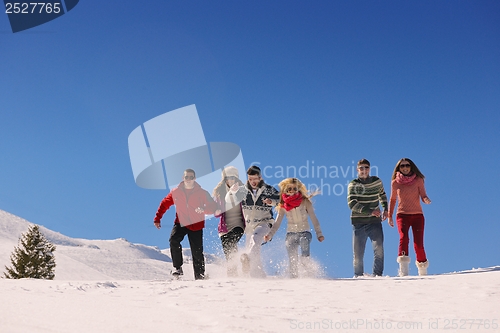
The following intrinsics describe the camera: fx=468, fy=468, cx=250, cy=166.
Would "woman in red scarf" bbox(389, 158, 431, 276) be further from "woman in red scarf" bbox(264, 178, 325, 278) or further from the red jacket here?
the red jacket

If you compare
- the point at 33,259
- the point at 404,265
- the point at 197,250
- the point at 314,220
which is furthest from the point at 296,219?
the point at 33,259

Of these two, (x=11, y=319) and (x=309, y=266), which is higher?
(x=309, y=266)

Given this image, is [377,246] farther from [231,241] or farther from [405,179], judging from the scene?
[231,241]

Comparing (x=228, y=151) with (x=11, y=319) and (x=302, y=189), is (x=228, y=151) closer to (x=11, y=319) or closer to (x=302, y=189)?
(x=302, y=189)

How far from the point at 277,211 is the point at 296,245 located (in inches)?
30.8

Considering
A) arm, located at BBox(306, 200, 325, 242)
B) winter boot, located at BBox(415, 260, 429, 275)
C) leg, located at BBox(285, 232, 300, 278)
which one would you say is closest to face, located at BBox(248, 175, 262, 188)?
arm, located at BBox(306, 200, 325, 242)

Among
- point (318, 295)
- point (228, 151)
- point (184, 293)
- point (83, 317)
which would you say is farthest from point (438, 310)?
point (228, 151)

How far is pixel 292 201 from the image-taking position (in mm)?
8484

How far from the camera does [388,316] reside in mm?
4758

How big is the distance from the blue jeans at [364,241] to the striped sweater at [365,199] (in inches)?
4.6

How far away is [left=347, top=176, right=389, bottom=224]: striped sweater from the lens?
353 inches

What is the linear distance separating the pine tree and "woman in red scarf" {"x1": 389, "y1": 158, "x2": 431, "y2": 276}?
25.8m

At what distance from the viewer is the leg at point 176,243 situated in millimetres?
8828

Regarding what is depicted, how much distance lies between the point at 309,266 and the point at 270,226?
1087 millimetres
